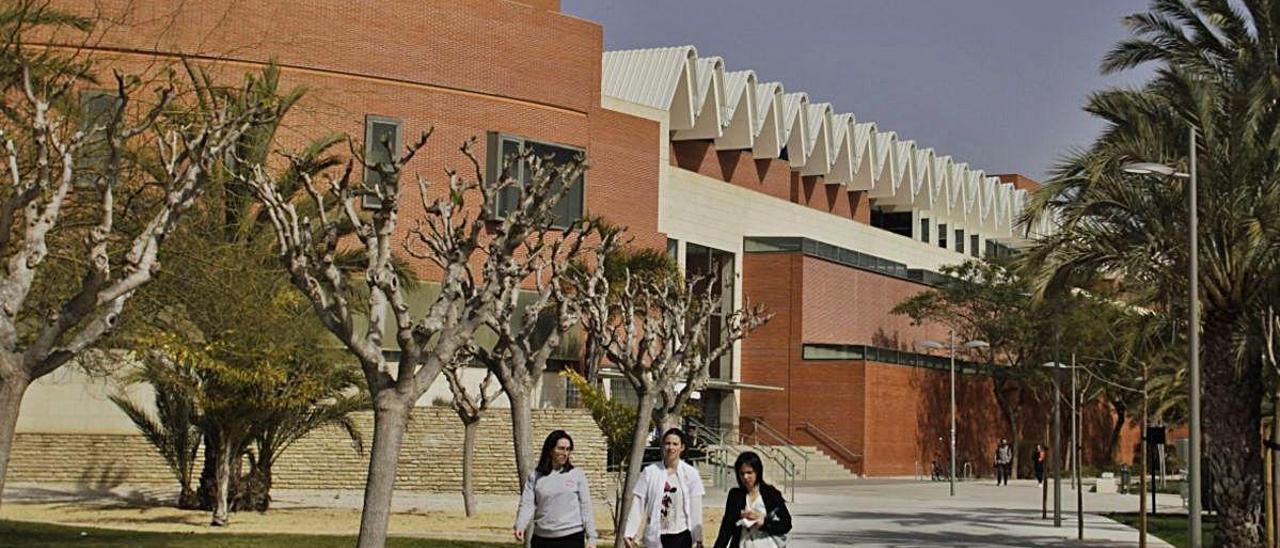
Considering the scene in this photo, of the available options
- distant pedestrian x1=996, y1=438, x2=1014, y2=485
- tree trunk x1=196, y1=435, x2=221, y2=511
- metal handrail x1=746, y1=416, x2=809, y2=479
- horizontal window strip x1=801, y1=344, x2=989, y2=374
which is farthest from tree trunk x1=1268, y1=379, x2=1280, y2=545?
horizontal window strip x1=801, y1=344, x2=989, y2=374

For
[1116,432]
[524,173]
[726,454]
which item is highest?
[524,173]

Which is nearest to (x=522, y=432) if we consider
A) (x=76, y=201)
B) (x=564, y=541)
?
(x=76, y=201)

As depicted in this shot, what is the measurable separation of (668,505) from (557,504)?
96 centimetres

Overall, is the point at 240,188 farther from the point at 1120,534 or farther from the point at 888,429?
the point at 888,429

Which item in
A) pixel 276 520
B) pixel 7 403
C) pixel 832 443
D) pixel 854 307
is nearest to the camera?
pixel 7 403

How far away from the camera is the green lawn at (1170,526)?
3105cm

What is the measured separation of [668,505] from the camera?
43.7 ft

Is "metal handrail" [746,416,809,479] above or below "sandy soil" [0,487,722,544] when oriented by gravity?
above

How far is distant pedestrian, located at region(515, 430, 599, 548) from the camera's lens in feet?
42.5

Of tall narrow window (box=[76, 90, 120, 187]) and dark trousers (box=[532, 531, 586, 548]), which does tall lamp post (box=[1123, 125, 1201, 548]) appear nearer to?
dark trousers (box=[532, 531, 586, 548])

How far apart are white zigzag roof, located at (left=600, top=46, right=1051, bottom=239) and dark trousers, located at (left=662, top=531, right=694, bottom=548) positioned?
47.5 m

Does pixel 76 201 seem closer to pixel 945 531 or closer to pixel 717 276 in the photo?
pixel 945 531

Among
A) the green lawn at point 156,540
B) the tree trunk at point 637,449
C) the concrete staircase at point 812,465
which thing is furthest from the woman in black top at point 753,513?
the concrete staircase at point 812,465

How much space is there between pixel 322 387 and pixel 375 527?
618 inches
